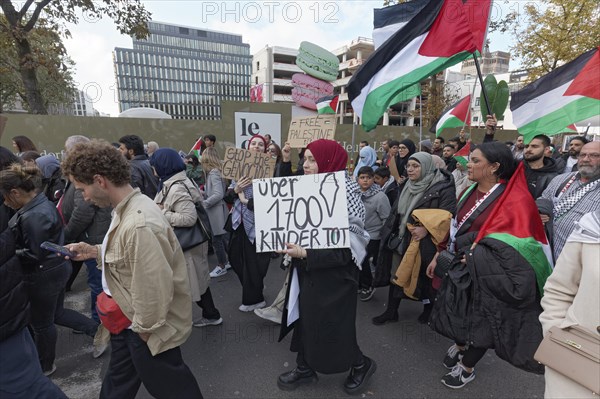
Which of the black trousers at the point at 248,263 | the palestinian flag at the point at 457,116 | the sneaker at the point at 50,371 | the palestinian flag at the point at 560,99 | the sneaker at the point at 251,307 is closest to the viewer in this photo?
the sneaker at the point at 50,371

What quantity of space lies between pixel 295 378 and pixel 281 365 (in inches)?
13.8

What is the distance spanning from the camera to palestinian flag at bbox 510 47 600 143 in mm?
4285

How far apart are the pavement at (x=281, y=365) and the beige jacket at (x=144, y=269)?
1.15 metres

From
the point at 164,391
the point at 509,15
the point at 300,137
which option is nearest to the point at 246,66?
the point at 509,15

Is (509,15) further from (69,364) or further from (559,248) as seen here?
(69,364)

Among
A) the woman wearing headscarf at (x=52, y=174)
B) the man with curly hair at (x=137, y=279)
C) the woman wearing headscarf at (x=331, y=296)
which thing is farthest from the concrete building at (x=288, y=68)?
the man with curly hair at (x=137, y=279)

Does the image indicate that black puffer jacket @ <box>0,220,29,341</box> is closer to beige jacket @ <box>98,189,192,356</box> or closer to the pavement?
beige jacket @ <box>98,189,192,356</box>

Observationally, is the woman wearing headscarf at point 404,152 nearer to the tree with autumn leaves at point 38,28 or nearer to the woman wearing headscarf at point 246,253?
the woman wearing headscarf at point 246,253

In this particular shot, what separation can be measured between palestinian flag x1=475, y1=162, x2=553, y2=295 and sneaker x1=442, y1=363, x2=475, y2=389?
99 cm

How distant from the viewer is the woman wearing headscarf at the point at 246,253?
12.0 feet

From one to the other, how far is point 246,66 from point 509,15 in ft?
201

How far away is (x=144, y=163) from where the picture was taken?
14.2 feet

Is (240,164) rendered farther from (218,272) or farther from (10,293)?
(10,293)

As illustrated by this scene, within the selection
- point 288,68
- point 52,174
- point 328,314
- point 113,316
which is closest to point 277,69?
point 288,68
